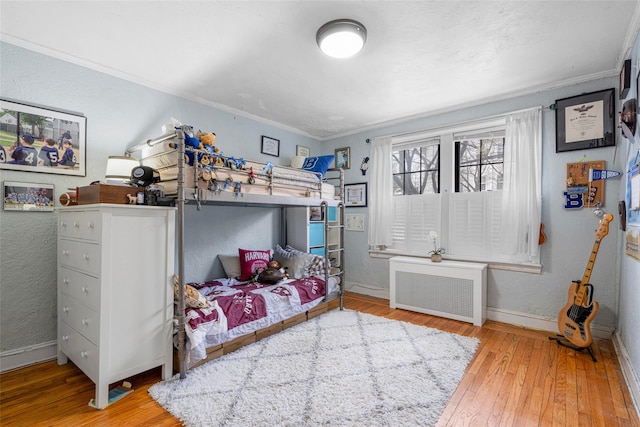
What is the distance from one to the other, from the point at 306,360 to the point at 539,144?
10.1ft

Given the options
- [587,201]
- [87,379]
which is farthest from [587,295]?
[87,379]

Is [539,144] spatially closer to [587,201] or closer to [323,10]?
[587,201]

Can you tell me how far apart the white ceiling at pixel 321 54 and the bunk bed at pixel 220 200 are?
737mm

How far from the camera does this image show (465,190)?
365 cm

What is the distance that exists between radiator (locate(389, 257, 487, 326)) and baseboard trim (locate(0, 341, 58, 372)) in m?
3.40

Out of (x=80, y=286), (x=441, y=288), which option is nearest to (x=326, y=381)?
(x=80, y=286)

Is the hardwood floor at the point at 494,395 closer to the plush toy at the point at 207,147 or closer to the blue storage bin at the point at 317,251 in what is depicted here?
the plush toy at the point at 207,147

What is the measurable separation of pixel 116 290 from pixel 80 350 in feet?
1.97

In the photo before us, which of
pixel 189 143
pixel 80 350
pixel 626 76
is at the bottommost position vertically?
pixel 80 350

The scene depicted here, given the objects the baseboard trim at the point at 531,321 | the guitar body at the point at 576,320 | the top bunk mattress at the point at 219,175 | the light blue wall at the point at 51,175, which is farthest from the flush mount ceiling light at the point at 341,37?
the baseboard trim at the point at 531,321

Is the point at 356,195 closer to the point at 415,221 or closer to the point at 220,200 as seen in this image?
the point at 415,221

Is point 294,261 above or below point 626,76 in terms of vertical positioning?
below

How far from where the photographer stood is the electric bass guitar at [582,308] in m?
2.46

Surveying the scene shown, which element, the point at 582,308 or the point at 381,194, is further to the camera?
the point at 381,194
